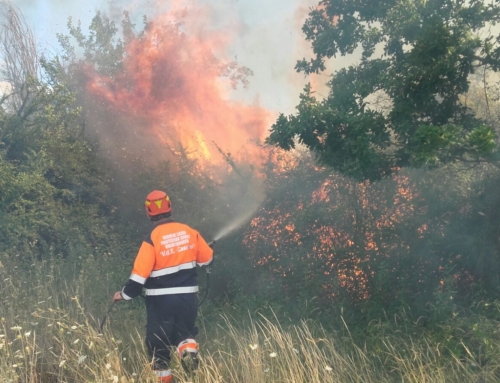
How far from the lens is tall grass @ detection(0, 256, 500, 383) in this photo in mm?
3994

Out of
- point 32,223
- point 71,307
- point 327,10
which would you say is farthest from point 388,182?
point 32,223

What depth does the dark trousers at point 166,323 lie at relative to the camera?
186 inches

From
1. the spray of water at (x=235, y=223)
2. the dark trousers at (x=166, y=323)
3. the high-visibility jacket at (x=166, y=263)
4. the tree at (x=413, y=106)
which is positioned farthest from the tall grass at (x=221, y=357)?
the spray of water at (x=235, y=223)

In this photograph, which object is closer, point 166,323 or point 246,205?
point 166,323

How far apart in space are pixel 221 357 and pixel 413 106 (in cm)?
334

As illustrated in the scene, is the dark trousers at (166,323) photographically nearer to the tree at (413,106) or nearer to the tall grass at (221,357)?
the tall grass at (221,357)

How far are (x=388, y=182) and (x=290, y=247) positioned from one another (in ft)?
5.81

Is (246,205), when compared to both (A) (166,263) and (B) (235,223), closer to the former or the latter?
(B) (235,223)

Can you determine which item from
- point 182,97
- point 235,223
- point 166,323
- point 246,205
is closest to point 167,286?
point 166,323

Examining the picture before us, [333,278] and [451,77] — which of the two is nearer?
[451,77]

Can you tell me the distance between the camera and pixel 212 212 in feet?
29.0

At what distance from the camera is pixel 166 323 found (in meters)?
4.73

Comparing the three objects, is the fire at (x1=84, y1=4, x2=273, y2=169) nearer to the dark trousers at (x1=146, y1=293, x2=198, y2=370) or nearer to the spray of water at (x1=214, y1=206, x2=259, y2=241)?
the spray of water at (x1=214, y1=206, x2=259, y2=241)

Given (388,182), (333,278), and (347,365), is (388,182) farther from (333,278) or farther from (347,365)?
(347,365)
